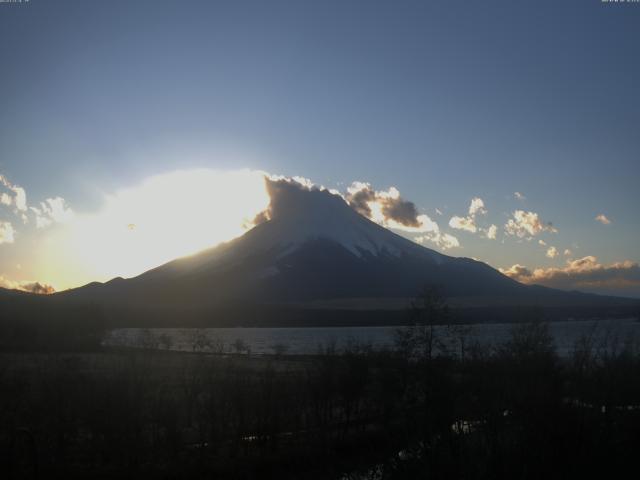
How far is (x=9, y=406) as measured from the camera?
79.2 feet

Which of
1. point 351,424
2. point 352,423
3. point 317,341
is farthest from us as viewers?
point 317,341

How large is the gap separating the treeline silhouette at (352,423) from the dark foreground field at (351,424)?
0.05m

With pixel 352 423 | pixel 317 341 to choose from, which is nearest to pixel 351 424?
pixel 352 423

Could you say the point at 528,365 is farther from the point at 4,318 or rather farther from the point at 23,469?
the point at 4,318

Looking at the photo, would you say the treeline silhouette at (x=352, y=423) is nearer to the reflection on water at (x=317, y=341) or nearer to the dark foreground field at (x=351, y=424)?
the dark foreground field at (x=351, y=424)

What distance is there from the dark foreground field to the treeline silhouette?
0.18ft

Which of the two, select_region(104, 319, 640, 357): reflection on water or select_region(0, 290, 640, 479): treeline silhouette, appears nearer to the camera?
select_region(0, 290, 640, 479): treeline silhouette

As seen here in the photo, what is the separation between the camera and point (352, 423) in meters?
31.3

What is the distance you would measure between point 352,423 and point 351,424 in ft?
0.70

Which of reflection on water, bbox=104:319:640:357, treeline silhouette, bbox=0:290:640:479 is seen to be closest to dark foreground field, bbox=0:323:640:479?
treeline silhouette, bbox=0:290:640:479

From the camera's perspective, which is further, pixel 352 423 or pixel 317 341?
pixel 317 341

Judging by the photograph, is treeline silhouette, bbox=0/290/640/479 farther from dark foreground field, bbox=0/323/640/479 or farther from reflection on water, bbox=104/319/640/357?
reflection on water, bbox=104/319/640/357

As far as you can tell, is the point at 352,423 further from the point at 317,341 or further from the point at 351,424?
the point at 317,341

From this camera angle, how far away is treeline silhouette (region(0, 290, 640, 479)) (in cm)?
1448
